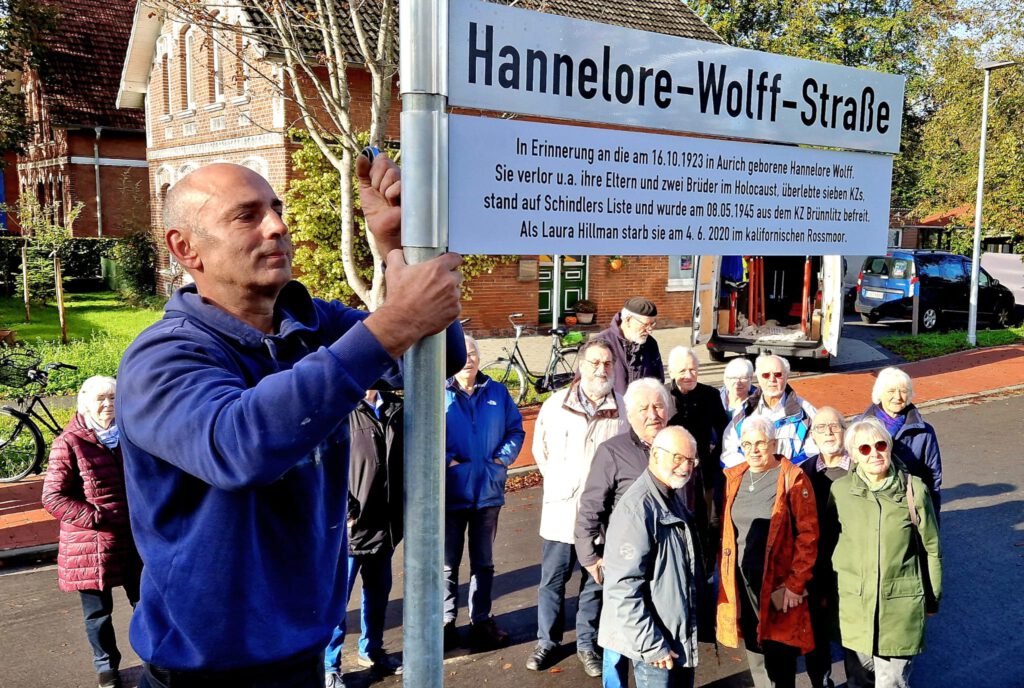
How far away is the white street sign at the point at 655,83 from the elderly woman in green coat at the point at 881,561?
8.20ft

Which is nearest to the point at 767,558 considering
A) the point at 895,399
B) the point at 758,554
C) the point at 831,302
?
the point at 758,554

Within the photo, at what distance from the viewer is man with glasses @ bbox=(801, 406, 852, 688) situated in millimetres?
4574

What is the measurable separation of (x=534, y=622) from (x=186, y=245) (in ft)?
15.4

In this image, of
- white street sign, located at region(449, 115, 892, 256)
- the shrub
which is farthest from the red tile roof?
white street sign, located at region(449, 115, 892, 256)

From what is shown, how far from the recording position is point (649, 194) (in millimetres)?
2000

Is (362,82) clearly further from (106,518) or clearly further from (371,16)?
(106,518)

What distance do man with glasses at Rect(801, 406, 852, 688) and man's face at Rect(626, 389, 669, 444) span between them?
0.84 meters

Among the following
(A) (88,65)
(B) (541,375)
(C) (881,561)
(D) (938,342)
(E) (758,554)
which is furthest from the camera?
(A) (88,65)

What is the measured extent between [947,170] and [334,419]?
31.7m

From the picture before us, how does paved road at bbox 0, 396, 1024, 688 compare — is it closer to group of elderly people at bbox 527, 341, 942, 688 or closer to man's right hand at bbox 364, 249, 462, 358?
group of elderly people at bbox 527, 341, 942, 688

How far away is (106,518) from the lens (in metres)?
4.98

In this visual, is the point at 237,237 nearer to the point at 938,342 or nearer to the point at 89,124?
the point at 938,342

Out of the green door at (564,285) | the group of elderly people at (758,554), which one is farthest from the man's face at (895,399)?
the green door at (564,285)

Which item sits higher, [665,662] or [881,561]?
[881,561]
